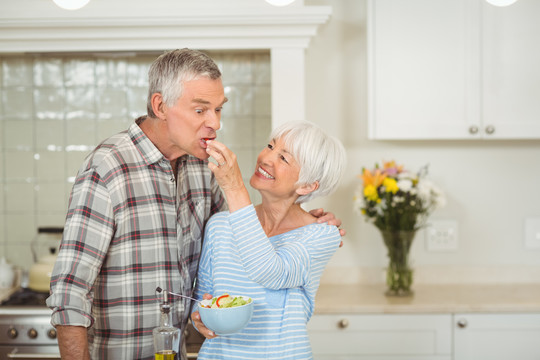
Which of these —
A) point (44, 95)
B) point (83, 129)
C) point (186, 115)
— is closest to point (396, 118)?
point (186, 115)

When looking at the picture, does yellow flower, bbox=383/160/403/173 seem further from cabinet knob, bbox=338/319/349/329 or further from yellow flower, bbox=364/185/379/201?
cabinet knob, bbox=338/319/349/329

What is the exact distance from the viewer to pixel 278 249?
1591 mm

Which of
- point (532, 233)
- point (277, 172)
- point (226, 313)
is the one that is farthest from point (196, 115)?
point (532, 233)

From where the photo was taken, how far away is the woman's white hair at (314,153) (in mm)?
1621

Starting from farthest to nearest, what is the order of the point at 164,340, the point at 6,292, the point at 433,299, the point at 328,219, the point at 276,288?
the point at 6,292 < the point at 433,299 < the point at 328,219 < the point at 276,288 < the point at 164,340

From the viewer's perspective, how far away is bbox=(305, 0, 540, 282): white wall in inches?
118

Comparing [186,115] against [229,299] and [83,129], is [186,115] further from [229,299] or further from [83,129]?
[83,129]

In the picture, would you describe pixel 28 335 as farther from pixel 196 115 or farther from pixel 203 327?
pixel 196 115

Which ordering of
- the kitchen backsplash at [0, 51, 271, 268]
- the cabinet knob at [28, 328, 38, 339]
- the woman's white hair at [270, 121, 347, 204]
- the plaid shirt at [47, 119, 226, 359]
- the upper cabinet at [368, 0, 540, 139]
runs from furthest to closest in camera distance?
the kitchen backsplash at [0, 51, 271, 268]
the upper cabinet at [368, 0, 540, 139]
the cabinet knob at [28, 328, 38, 339]
the woman's white hair at [270, 121, 347, 204]
the plaid shirt at [47, 119, 226, 359]

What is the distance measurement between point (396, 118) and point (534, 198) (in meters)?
0.94

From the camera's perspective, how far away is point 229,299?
146 centimetres

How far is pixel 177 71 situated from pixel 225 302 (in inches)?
24.8

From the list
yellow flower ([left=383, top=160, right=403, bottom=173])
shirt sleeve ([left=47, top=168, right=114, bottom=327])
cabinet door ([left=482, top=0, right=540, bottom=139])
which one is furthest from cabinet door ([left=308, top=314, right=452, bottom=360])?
shirt sleeve ([left=47, top=168, right=114, bottom=327])

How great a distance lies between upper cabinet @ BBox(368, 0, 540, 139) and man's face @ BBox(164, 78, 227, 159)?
123 centimetres
